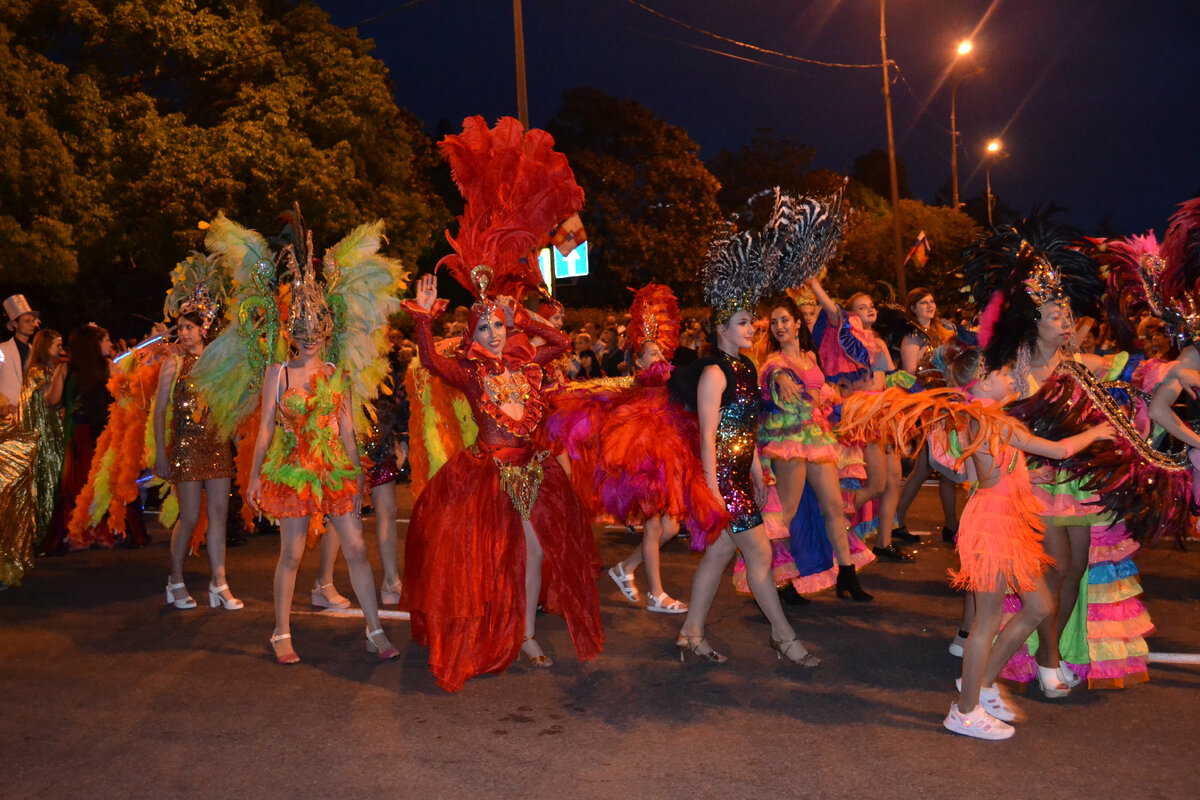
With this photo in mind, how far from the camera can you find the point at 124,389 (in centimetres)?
922

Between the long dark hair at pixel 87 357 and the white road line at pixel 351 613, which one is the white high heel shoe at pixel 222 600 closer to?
the white road line at pixel 351 613

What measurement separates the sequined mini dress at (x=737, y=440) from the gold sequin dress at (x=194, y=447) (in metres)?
3.84

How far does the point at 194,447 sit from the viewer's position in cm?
752

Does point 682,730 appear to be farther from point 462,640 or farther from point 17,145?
point 17,145

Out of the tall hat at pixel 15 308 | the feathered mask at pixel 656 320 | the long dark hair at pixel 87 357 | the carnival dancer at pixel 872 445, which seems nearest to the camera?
the feathered mask at pixel 656 320

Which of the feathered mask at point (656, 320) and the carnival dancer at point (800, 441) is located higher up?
the feathered mask at point (656, 320)

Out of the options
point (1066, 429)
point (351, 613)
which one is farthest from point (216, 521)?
point (1066, 429)

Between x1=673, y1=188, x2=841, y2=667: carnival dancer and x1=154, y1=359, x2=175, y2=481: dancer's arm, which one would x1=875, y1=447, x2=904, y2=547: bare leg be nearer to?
→ x1=673, y1=188, x2=841, y2=667: carnival dancer

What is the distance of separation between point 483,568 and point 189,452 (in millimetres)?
3012

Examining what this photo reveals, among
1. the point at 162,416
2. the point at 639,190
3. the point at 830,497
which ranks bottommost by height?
the point at 830,497

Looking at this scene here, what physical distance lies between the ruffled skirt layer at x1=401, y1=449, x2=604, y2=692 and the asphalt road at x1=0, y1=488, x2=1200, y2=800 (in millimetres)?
194

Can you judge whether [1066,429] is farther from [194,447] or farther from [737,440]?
[194,447]

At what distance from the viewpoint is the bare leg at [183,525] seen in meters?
7.46

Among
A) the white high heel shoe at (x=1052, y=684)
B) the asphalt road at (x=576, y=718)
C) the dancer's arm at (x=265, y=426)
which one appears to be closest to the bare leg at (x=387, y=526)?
the asphalt road at (x=576, y=718)
